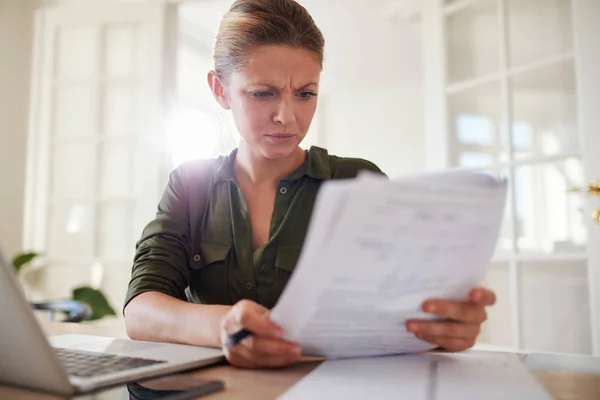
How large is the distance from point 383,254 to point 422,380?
0.14 m

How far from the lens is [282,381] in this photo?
568 millimetres

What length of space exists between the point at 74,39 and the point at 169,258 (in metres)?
2.49

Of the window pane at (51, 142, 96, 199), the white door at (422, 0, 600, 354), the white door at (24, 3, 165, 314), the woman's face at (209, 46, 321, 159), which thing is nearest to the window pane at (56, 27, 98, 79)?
the white door at (24, 3, 165, 314)

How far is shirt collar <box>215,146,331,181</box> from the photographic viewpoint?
1124 millimetres

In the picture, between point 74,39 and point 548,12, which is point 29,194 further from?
point 548,12

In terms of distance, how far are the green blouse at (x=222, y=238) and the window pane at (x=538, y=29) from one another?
1380mm

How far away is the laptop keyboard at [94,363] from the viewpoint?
0.53 meters

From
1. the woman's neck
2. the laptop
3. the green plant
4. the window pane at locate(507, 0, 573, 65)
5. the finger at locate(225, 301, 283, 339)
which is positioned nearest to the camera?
the laptop

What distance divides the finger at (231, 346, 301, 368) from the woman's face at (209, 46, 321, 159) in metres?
0.48

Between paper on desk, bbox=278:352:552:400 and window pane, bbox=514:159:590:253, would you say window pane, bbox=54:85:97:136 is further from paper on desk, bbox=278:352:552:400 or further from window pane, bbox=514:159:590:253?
paper on desk, bbox=278:352:552:400

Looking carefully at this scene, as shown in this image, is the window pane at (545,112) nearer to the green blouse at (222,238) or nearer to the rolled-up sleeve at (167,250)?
the green blouse at (222,238)

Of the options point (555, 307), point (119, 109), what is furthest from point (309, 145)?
point (119, 109)

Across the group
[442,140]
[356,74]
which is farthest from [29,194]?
[356,74]

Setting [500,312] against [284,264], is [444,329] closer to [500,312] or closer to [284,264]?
[284,264]
